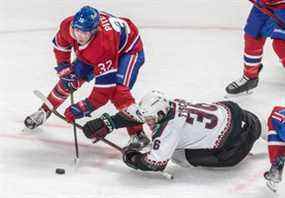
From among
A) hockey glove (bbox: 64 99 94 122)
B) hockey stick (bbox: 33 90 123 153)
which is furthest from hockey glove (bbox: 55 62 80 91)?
hockey glove (bbox: 64 99 94 122)

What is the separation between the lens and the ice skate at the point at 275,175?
296 centimetres

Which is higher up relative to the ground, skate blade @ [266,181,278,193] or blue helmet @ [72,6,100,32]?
blue helmet @ [72,6,100,32]

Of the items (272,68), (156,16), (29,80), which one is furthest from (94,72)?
(156,16)

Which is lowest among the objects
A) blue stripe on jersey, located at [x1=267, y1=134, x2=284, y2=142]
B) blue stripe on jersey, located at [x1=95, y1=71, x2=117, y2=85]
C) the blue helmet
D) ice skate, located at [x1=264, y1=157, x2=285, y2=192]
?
ice skate, located at [x1=264, y1=157, x2=285, y2=192]

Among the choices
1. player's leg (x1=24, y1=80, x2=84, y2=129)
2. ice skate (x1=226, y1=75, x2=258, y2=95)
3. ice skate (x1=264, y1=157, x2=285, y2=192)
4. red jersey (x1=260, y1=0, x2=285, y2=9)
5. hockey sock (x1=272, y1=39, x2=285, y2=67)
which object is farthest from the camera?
ice skate (x1=226, y1=75, x2=258, y2=95)

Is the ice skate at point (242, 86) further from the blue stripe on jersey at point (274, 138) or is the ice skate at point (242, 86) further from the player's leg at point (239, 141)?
the blue stripe on jersey at point (274, 138)

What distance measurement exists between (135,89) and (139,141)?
81cm

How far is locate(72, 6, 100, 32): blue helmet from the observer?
10.7ft

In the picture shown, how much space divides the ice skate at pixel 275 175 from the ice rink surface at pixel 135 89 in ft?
0.31

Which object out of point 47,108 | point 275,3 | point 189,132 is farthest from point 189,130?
point 275,3

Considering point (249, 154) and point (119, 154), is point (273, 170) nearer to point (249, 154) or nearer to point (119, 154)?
point (249, 154)

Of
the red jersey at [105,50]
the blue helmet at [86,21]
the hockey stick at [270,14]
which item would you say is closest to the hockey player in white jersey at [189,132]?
the red jersey at [105,50]

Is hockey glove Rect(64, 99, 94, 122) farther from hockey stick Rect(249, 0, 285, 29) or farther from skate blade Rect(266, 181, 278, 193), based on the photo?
hockey stick Rect(249, 0, 285, 29)

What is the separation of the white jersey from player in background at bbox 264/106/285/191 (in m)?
0.25
